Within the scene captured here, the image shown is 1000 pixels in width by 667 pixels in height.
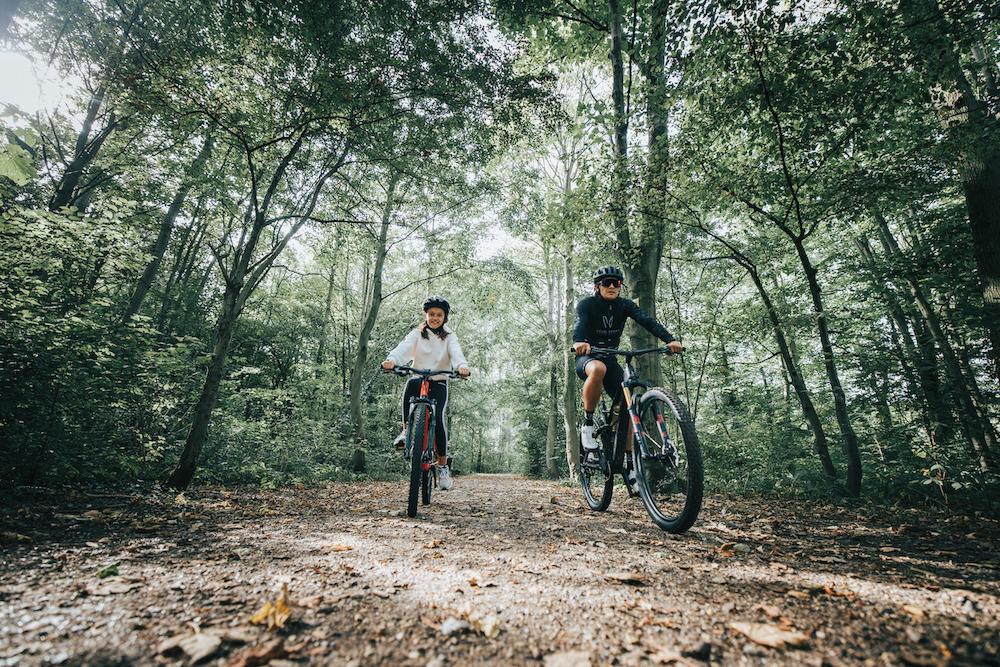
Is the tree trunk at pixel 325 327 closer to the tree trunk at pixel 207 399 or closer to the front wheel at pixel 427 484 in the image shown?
the tree trunk at pixel 207 399

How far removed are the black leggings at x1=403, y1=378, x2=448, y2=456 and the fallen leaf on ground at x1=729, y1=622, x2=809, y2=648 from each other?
376cm

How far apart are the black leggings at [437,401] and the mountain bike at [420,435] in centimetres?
10

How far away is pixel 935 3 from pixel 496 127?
5497mm

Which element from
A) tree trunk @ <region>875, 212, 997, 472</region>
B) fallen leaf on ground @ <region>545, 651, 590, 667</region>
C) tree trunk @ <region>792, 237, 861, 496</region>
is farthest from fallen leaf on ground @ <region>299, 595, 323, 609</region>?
tree trunk @ <region>792, 237, 861, 496</region>

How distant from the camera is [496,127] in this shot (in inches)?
282

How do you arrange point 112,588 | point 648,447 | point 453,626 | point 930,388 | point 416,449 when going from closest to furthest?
1. point 453,626
2. point 112,588
3. point 648,447
4. point 416,449
5. point 930,388

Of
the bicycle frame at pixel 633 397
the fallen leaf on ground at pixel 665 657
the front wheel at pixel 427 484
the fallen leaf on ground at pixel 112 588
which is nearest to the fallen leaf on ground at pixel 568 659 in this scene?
the fallen leaf on ground at pixel 665 657

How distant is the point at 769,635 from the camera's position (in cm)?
146

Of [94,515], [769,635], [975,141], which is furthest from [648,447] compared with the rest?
[975,141]

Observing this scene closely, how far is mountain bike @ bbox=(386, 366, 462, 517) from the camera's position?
4.30 m

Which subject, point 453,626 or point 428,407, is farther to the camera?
point 428,407

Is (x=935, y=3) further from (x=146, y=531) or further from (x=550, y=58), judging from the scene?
(x=146, y=531)

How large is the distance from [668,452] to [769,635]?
6.16ft

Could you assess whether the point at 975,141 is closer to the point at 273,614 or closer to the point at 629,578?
the point at 629,578
